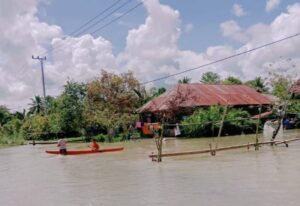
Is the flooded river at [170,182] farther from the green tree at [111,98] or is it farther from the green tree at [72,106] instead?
the green tree at [72,106]

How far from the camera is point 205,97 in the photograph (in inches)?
1715

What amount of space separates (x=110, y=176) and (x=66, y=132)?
42882 millimetres

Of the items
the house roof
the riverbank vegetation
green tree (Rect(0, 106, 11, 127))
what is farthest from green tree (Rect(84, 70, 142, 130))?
green tree (Rect(0, 106, 11, 127))

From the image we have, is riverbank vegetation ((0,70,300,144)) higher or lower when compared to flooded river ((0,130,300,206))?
higher

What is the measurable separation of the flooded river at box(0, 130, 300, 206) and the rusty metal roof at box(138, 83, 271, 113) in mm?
19117

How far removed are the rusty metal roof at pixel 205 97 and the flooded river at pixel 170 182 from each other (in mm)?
19117

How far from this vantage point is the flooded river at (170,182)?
11.9m

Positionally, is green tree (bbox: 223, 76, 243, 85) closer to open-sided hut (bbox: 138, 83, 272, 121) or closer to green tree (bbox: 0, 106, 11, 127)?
open-sided hut (bbox: 138, 83, 272, 121)

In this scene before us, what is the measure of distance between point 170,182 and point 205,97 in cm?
2922

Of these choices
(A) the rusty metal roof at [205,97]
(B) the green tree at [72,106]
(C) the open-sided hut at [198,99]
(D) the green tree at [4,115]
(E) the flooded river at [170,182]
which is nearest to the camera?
(E) the flooded river at [170,182]

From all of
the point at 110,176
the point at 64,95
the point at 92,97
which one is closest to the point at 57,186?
the point at 110,176

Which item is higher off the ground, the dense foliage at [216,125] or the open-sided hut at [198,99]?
the open-sided hut at [198,99]

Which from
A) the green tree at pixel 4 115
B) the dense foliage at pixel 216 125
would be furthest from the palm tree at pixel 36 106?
the dense foliage at pixel 216 125

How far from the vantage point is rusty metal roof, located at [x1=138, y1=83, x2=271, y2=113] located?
4234 centimetres
